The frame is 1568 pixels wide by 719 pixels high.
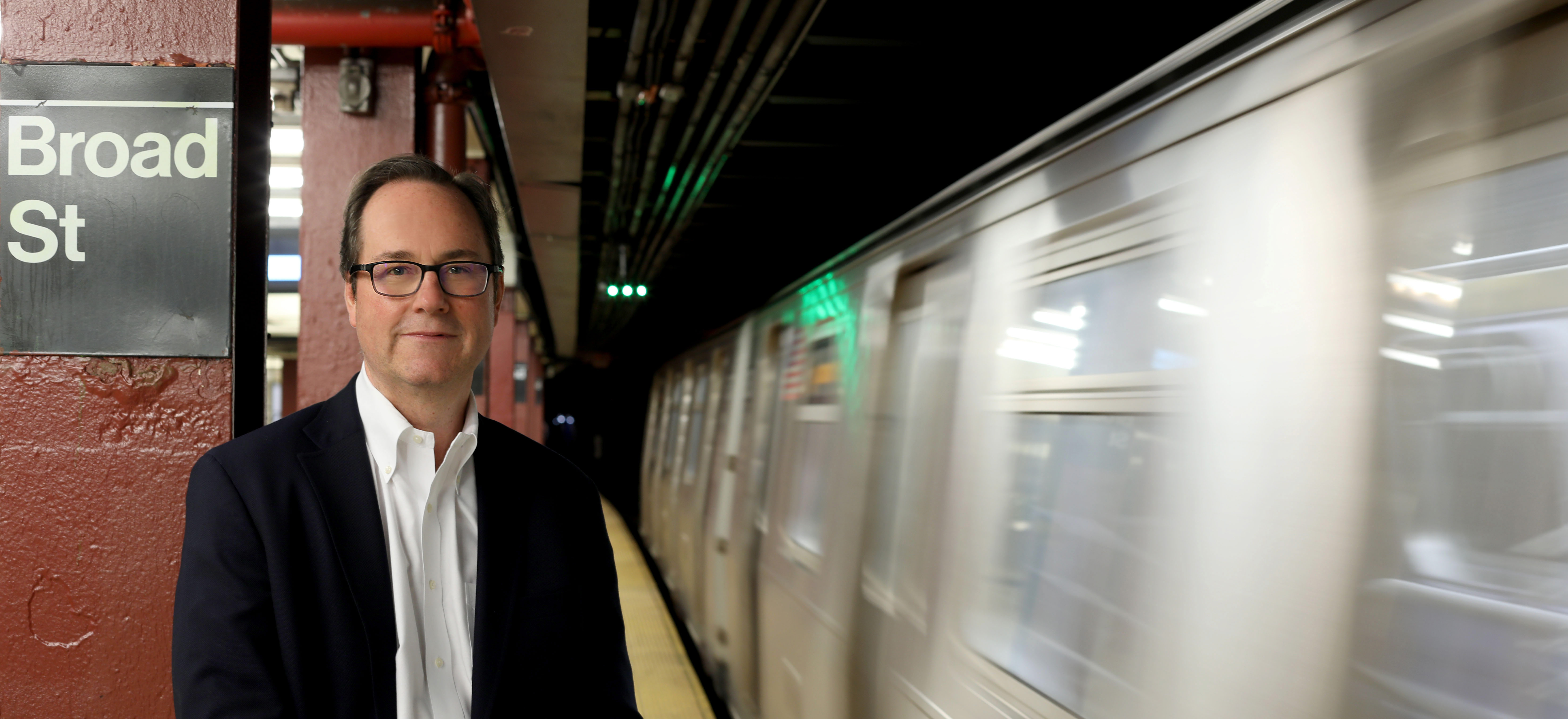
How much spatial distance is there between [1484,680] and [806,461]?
11.0 feet

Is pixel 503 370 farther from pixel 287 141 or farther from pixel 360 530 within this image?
pixel 360 530

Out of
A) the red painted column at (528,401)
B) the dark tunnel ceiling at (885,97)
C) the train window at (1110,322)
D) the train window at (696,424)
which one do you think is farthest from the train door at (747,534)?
the red painted column at (528,401)

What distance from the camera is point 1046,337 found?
225cm

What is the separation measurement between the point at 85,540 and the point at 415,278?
1.09 m

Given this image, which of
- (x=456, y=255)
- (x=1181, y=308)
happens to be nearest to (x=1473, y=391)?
(x=1181, y=308)

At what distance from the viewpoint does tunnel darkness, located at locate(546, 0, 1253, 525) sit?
4676 mm

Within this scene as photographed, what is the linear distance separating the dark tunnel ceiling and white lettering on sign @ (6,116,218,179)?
8.35 ft

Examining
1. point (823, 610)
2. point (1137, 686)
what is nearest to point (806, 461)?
point (823, 610)

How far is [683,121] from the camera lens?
592 cm

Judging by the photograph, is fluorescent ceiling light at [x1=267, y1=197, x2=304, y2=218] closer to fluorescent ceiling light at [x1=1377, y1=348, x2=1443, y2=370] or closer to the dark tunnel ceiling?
the dark tunnel ceiling

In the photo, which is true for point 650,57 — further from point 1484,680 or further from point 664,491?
point 664,491

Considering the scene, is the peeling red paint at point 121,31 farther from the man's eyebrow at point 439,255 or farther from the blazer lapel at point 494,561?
the blazer lapel at point 494,561

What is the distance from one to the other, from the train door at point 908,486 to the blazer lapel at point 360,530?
1.61 m

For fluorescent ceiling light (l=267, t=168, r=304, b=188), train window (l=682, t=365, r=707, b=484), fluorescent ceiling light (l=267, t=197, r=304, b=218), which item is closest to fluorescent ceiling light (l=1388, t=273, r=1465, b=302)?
train window (l=682, t=365, r=707, b=484)
